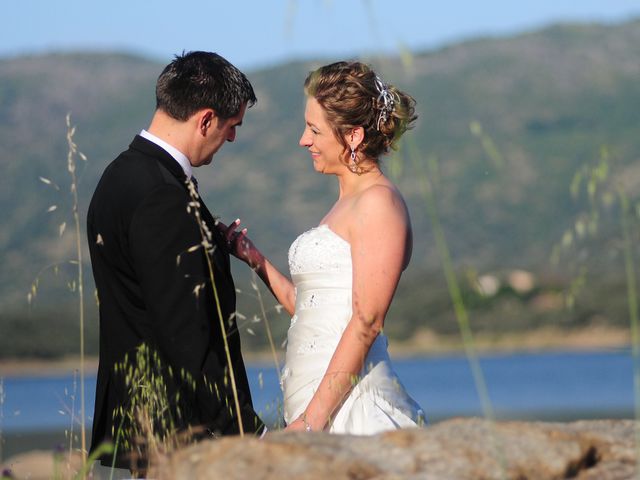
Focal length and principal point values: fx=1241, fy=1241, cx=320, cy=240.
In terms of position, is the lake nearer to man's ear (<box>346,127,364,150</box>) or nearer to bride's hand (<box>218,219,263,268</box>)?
bride's hand (<box>218,219,263,268</box>)

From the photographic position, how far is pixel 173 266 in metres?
3.77

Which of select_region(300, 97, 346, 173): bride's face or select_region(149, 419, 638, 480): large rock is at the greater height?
select_region(300, 97, 346, 173): bride's face

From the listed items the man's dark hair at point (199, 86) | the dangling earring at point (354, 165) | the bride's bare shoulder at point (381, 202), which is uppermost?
the man's dark hair at point (199, 86)

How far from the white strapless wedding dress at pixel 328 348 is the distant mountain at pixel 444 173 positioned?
69.1 meters

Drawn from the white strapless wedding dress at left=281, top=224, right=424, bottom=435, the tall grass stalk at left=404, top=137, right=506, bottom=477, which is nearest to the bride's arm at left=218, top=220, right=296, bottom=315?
the white strapless wedding dress at left=281, top=224, right=424, bottom=435

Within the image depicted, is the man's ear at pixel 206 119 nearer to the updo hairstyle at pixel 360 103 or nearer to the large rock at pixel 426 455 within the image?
the updo hairstyle at pixel 360 103

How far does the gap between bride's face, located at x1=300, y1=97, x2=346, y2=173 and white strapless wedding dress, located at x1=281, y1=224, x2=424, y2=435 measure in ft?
0.79

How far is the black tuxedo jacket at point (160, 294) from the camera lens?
377cm

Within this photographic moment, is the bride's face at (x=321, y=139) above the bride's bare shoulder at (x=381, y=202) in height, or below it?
above

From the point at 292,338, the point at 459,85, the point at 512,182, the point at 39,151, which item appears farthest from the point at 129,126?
the point at 292,338

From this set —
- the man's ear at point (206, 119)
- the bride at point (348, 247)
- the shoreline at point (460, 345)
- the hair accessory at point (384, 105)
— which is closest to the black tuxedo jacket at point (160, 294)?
the man's ear at point (206, 119)

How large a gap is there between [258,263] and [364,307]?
2.25 ft

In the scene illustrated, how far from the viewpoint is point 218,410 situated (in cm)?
A: 379

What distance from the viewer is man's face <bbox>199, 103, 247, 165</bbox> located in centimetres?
411
